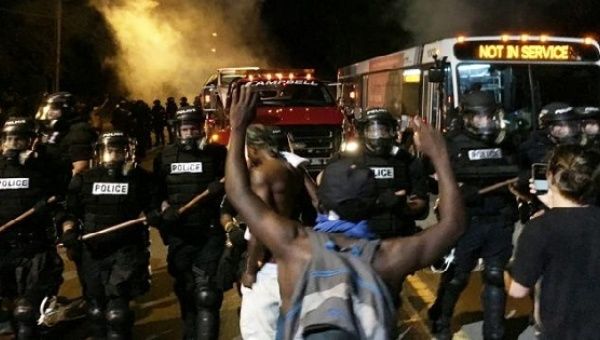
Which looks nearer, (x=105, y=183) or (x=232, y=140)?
(x=232, y=140)

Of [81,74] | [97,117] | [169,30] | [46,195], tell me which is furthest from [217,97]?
[81,74]

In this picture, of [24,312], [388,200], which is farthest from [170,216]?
[388,200]

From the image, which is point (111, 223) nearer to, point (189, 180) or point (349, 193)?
point (189, 180)

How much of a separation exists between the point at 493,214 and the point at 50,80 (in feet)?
75.6

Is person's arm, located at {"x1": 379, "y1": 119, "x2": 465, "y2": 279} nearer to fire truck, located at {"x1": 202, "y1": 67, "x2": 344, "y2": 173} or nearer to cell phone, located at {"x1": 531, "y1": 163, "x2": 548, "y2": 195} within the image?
cell phone, located at {"x1": 531, "y1": 163, "x2": 548, "y2": 195}

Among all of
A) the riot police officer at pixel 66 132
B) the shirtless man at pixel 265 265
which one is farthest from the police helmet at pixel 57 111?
the shirtless man at pixel 265 265

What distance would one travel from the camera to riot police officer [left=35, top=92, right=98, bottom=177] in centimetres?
685

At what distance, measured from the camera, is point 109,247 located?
5.44m

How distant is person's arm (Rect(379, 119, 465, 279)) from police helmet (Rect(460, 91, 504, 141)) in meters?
2.98

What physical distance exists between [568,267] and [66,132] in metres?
5.12

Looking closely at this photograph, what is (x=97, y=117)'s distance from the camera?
1048 cm

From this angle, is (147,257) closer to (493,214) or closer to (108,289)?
(108,289)

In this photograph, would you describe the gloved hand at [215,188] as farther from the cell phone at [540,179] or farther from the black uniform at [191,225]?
the cell phone at [540,179]

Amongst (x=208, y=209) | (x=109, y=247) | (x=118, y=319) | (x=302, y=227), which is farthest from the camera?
(x=208, y=209)
